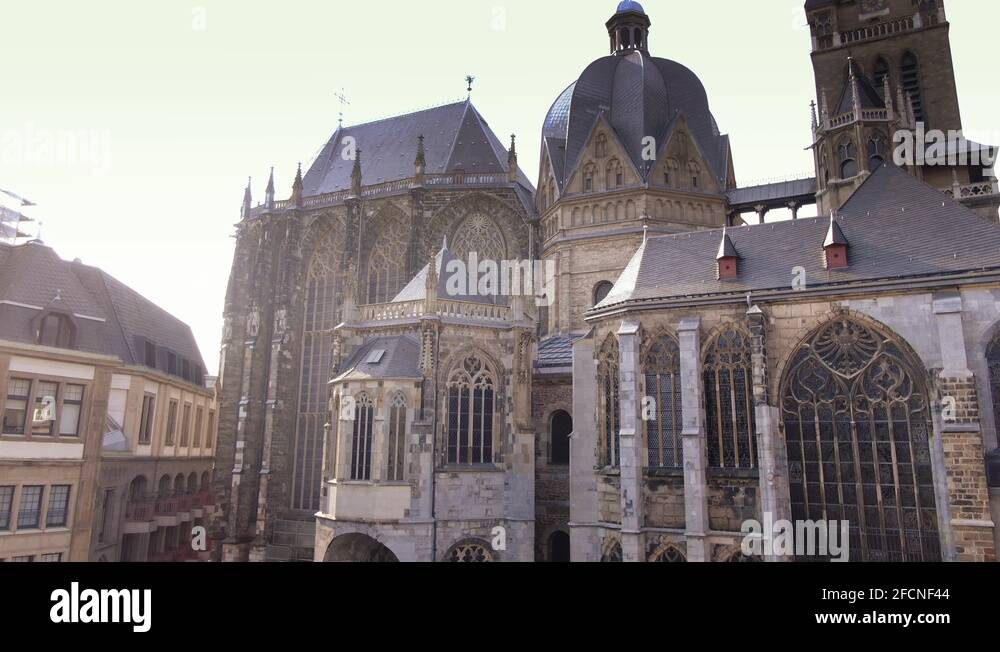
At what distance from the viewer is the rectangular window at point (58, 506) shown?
20.7 meters

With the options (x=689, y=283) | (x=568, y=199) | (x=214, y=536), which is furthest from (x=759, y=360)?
(x=214, y=536)

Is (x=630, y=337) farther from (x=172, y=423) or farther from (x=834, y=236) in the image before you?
(x=172, y=423)

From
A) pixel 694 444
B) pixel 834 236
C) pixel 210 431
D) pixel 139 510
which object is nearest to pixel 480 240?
pixel 694 444

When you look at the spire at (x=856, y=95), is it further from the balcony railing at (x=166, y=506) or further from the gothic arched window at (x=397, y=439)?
the balcony railing at (x=166, y=506)

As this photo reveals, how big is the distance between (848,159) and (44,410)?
31.2 metres

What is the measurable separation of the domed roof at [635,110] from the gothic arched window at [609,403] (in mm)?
10141

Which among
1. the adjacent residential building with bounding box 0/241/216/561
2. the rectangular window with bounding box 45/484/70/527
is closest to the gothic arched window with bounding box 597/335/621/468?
the adjacent residential building with bounding box 0/241/216/561

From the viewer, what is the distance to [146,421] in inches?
1090

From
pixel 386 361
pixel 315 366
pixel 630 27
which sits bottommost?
pixel 386 361

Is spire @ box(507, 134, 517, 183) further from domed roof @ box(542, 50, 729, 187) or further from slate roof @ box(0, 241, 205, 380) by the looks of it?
slate roof @ box(0, 241, 205, 380)

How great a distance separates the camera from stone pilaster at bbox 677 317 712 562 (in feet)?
56.9

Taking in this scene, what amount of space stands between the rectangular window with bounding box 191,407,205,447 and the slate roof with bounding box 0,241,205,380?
4295 millimetres

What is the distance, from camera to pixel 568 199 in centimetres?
2794

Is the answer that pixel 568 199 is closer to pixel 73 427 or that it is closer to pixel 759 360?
pixel 759 360
